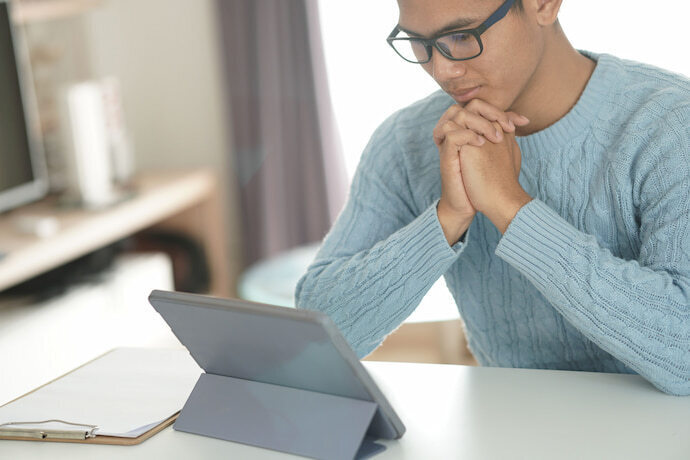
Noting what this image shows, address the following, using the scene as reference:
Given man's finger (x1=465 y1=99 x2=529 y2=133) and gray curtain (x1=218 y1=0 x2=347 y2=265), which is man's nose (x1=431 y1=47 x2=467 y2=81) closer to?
man's finger (x1=465 y1=99 x2=529 y2=133)

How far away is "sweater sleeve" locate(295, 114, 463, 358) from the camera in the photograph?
1.23m

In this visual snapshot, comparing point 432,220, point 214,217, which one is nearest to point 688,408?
point 432,220

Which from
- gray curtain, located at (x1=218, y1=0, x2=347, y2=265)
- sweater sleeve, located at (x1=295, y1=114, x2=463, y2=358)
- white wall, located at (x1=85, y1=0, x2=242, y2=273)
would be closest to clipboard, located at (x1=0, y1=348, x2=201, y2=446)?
sweater sleeve, located at (x1=295, y1=114, x2=463, y2=358)

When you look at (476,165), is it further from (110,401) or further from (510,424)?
(110,401)

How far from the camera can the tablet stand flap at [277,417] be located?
0.90m

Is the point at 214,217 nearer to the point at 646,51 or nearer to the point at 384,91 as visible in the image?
the point at 384,91

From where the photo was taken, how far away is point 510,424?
0.95 metres

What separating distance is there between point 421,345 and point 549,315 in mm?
1910

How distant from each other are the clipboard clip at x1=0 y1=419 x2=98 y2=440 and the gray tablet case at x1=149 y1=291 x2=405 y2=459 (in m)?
0.11

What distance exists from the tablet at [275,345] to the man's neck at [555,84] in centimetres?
62

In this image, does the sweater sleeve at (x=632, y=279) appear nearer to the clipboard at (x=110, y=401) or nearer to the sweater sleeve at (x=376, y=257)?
the sweater sleeve at (x=376, y=257)

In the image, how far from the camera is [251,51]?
3193 mm

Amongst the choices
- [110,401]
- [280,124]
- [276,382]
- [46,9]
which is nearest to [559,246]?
[276,382]

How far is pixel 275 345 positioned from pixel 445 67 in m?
0.53
